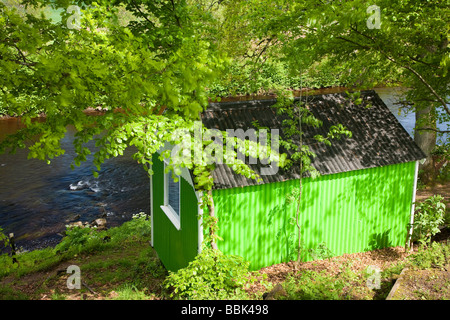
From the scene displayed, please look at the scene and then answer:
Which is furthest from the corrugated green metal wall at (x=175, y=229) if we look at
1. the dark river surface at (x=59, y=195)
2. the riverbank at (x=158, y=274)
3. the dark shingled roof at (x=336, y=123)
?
the dark river surface at (x=59, y=195)

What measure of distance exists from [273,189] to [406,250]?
407 cm

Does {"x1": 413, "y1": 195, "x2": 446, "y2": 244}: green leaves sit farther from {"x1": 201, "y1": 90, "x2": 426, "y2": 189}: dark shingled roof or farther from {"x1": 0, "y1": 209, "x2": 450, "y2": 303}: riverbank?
{"x1": 201, "y1": 90, "x2": 426, "y2": 189}: dark shingled roof

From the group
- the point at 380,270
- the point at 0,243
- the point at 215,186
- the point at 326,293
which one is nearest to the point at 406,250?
the point at 380,270

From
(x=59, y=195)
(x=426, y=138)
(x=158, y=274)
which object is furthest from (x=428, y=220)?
(x=59, y=195)

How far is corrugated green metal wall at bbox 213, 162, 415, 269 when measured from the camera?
7.55m

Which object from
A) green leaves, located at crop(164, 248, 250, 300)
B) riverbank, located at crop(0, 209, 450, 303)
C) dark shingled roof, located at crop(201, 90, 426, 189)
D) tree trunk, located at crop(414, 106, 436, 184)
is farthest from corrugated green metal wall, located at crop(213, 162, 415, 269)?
tree trunk, located at crop(414, 106, 436, 184)

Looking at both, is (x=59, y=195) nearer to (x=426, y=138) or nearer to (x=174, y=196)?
(x=174, y=196)

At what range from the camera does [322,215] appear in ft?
27.3

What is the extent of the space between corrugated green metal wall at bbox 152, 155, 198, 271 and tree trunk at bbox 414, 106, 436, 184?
8.98 m

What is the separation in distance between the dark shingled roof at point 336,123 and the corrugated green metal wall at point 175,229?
3.00ft

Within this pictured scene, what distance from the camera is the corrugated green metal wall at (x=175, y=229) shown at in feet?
24.8

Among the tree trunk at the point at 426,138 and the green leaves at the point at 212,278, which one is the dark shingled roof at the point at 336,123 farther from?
the tree trunk at the point at 426,138

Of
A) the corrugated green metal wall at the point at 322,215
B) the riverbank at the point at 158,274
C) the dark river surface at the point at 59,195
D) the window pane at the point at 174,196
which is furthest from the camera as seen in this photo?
the dark river surface at the point at 59,195

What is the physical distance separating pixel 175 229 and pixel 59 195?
33.3 ft
